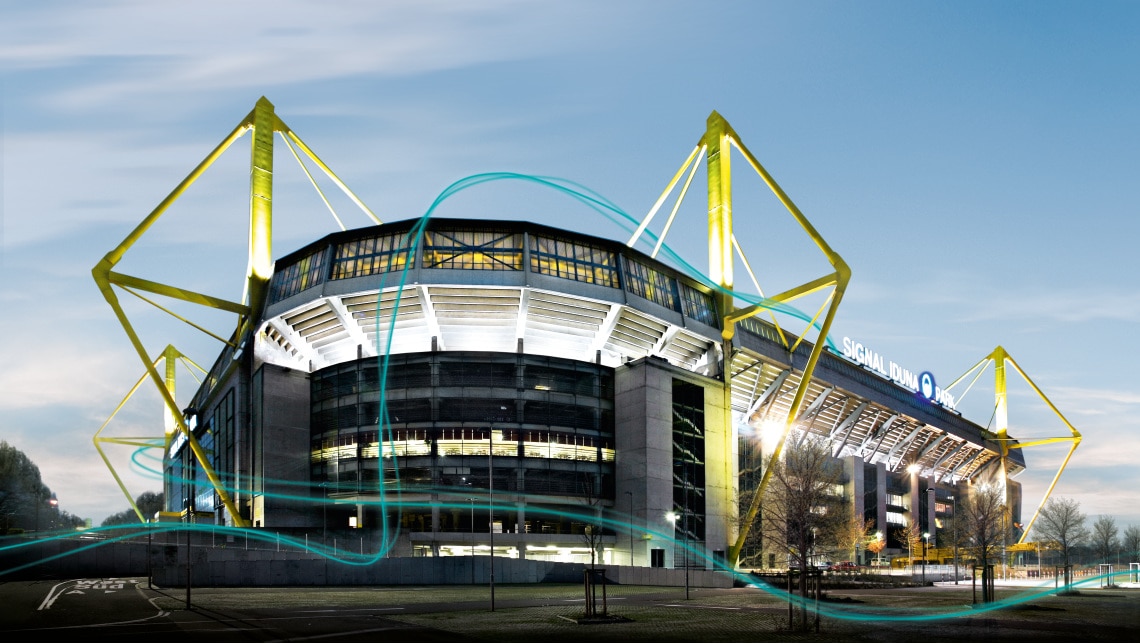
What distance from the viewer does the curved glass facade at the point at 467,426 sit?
90.3 meters

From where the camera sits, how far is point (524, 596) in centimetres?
4572

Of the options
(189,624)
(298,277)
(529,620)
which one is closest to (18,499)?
(298,277)

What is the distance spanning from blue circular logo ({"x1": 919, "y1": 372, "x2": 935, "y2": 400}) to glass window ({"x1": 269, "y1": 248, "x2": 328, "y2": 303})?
303ft

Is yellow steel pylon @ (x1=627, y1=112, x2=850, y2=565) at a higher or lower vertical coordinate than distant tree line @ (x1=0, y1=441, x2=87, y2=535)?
higher

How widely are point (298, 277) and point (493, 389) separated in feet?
73.8

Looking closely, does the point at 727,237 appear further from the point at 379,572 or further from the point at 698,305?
the point at 379,572

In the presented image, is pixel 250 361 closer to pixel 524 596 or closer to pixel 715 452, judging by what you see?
pixel 715 452

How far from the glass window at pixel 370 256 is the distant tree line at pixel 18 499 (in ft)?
148

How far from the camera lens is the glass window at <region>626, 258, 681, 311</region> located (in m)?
91.8

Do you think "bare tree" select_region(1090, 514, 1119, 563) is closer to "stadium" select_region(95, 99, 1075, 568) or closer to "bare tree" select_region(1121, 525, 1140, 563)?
"bare tree" select_region(1121, 525, 1140, 563)

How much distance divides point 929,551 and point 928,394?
23235 mm

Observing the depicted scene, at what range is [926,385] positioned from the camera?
14025 centimetres

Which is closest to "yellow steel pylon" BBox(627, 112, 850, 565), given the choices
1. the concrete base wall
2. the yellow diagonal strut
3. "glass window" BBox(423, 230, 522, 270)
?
the yellow diagonal strut

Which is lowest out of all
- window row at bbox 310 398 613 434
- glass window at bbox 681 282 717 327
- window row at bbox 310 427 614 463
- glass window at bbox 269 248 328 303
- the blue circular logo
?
window row at bbox 310 427 614 463
